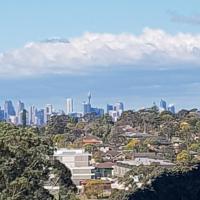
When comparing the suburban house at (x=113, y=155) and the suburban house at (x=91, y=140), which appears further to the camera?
the suburban house at (x=91, y=140)

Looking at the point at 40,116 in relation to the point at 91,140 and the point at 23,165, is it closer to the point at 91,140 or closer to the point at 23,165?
the point at 91,140

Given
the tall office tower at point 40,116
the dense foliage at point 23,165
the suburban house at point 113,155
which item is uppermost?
the tall office tower at point 40,116

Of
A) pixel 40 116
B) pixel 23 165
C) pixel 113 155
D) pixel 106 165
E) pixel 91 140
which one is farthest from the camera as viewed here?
pixel 40 116

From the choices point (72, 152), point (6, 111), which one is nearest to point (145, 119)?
point (72, 152)

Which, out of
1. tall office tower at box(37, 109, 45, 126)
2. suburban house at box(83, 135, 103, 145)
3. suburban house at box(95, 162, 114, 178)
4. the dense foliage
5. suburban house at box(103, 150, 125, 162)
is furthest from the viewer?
tall office tower at box(37, 109, 45, 126)

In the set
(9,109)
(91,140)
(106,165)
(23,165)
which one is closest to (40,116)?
(9,109)

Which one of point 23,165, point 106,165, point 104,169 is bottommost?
point 104,169

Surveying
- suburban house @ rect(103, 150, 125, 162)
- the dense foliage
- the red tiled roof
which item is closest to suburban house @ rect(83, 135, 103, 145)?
suburban house @ rect(103, 150, 125, 162)

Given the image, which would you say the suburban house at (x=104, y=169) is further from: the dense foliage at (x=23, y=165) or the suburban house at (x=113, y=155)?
the dense foliage at (x=23, y=165)

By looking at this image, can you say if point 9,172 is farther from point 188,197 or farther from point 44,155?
point 188,197

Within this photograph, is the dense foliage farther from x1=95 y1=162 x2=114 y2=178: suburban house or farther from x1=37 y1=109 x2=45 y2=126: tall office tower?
x1=37 y1=109 x2=45 y2=126: tall office tower

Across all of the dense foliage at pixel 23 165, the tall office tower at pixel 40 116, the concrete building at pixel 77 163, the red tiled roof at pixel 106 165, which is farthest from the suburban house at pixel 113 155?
the tall office tower at pixel 40 116

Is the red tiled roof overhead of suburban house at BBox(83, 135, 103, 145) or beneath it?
beneath
